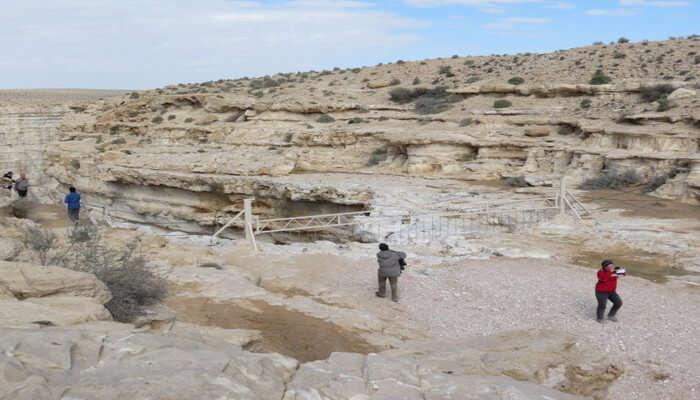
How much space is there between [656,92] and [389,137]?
9.84 metres

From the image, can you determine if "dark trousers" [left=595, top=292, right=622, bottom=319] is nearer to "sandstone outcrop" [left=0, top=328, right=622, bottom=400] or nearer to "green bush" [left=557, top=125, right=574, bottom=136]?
"sandstone outcrop" [left=0, top=328, right=622, bottom=400]

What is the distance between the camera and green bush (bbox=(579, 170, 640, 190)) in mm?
17422

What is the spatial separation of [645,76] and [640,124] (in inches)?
315

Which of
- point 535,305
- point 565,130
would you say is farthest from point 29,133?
point 535,305

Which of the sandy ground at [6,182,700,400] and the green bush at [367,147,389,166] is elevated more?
the green bush at [367,147,389,166]

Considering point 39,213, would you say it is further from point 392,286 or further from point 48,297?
point 48,297

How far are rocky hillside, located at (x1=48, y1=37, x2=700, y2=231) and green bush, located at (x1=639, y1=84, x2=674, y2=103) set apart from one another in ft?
0.18

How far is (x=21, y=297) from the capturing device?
537 centimetres

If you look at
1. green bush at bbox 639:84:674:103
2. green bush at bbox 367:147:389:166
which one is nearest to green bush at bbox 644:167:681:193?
green bush at bbox 639:84:674:103

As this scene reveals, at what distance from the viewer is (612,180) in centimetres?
1769

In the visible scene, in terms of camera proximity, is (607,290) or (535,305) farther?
(535,305)

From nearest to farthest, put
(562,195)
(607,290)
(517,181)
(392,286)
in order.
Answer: (607,290), (392,286), (562,195), (517,181)

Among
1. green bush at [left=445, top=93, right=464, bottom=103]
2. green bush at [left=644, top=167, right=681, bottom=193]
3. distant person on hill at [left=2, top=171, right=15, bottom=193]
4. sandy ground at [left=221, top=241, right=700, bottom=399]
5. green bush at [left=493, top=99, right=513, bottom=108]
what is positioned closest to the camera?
sandy ground at [left=221, top=241, right=700, bottom=399]

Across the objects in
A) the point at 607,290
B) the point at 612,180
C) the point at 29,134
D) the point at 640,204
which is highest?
the point at 29,134
